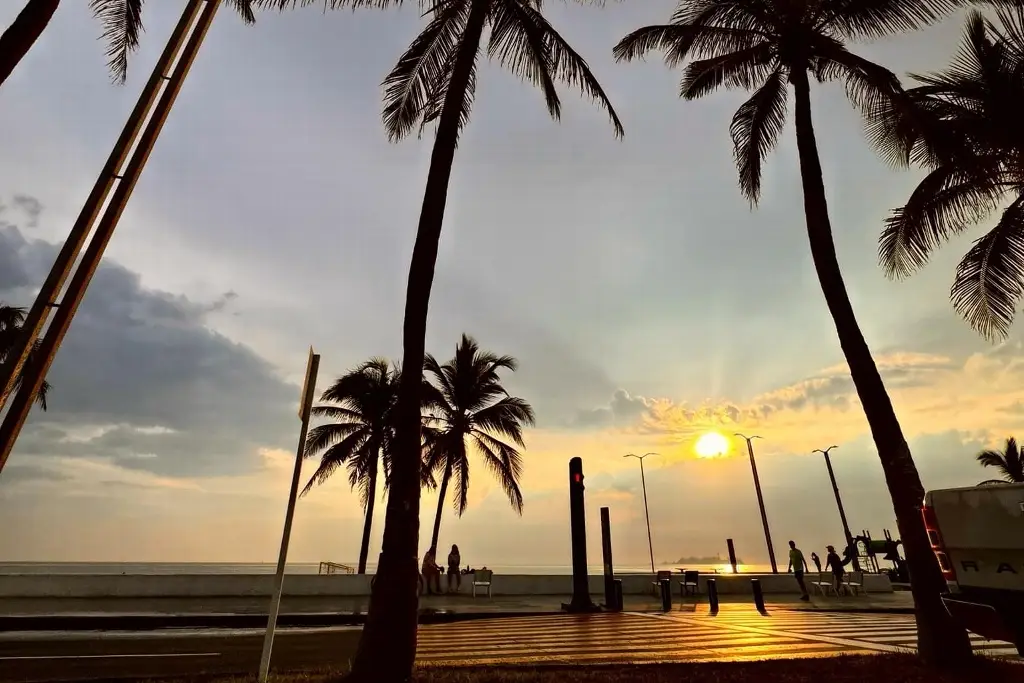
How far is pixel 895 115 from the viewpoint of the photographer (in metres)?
10.6

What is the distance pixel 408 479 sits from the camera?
683 centimetres

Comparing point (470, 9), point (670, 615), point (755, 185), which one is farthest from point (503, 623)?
point (470, 9)

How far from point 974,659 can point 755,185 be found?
9.45m

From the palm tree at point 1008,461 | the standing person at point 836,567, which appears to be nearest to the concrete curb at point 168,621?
the standing person at point 836,567

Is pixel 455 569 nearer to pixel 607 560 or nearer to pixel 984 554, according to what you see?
pixel 607 560

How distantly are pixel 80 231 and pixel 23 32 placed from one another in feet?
7.60

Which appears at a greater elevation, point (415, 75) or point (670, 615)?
point (415, 75)

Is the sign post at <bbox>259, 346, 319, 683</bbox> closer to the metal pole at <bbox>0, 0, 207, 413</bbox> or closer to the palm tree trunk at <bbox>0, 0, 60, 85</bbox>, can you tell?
the metal pole at <bbox>0, 0, 207, 413</bbox>

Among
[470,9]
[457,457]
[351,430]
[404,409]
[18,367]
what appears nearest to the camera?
[18,367]

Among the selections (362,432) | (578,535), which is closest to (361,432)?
(362,432)

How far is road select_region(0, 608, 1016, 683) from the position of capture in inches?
305

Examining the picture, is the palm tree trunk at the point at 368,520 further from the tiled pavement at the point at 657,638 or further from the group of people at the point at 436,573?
the tiled pavement at the point at 657,638

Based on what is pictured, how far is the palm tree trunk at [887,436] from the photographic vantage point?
7375 millimetres

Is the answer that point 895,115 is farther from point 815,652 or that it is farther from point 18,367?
point 18,367
